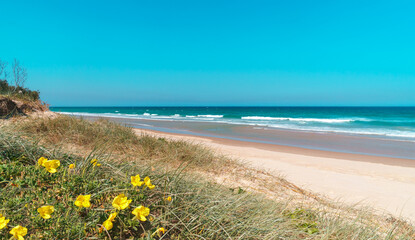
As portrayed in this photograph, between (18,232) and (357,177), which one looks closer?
(18,232)

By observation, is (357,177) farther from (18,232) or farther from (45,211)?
(18,232)

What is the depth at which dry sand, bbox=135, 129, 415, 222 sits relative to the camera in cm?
550

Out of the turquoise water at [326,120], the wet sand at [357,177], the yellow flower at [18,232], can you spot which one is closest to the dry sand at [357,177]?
the wet sand at [357,177]

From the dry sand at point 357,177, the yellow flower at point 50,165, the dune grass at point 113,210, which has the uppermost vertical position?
the yellow flower at point 50,165

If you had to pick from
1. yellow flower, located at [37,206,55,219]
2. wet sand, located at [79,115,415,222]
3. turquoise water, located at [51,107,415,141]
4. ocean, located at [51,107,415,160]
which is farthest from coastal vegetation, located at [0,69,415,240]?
turquoise water, located at [51,107,415,141]

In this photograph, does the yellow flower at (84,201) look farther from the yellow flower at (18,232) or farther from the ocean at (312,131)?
the ocean at (312,131)

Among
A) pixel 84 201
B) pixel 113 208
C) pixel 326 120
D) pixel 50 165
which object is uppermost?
pixel 50 165

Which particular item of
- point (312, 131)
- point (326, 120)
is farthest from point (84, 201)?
point (326, 120)

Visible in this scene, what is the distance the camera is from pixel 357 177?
7.55 metres

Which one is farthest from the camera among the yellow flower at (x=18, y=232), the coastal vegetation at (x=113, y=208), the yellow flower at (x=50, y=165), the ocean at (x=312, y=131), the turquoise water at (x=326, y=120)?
the turquoise water at (x=326, y=120)

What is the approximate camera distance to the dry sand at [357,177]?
18.1 feet

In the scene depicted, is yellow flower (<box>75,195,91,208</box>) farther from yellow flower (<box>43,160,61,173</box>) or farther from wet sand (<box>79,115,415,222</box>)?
wet sand (<box>79,115,415,222</box>)

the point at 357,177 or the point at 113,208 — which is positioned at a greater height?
the point at 113,208

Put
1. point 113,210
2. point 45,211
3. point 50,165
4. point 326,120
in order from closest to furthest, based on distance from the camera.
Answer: point 45,211 → point 113,210 → point 50,165 → point 326,120
